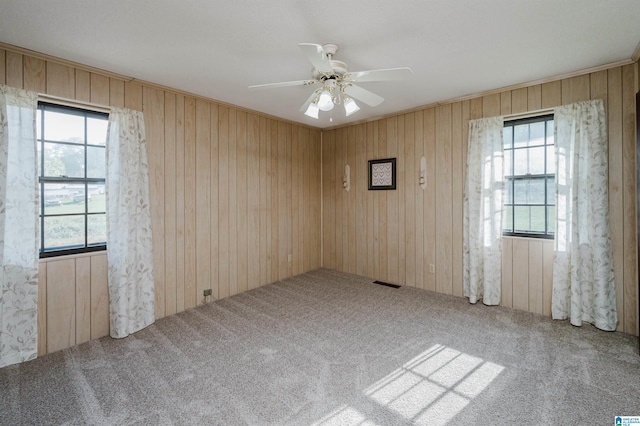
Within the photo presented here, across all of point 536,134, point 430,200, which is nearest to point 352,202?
point 430,200

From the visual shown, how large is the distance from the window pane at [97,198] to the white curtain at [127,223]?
0.14 metres

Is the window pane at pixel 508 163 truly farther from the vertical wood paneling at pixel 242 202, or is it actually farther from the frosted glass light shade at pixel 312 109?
the vertical wood paneling at pixel 242 202

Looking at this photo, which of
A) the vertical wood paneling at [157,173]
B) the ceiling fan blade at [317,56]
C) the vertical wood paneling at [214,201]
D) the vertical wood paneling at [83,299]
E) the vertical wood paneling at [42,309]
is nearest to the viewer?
the ceiling fan blade at [317,56]

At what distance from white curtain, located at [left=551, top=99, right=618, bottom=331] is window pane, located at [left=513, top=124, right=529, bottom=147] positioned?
331mm

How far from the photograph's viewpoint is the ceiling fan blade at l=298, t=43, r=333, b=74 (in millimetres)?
1741

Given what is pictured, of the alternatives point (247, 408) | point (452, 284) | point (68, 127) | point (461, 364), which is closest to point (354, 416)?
point (247, 408)

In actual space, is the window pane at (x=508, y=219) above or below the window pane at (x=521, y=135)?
below

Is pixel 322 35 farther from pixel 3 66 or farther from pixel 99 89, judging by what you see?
pixel 3 66

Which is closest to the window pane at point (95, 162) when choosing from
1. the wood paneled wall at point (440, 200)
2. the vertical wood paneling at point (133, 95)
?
the vertical wood paneling at point (133, 95)

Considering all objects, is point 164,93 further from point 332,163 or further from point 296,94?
point 332,163

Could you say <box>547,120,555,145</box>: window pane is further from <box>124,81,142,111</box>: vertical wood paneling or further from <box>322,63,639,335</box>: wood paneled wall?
<box>124,81,142,111</box>: vertical wood paneling

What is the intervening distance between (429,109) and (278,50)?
2.40m

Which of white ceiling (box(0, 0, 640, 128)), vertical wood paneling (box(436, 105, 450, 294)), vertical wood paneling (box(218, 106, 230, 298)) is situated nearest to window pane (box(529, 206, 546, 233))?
vertical wood paneling (box(436, 105, 450, 294))

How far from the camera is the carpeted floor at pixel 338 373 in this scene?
1831 millimetres
